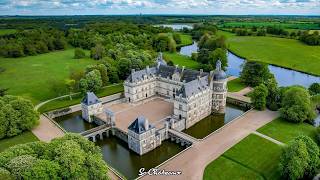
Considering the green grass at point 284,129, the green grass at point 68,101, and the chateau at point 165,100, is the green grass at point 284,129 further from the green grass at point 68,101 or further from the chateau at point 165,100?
the green grass at point 68,101

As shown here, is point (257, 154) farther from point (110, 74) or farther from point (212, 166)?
point (110, 74)

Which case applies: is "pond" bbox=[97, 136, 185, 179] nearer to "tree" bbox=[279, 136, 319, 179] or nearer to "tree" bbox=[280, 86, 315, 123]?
"tree" bbox=[279, 136, 319, 179]

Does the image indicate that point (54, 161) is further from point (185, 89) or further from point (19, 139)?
point (185, 89)

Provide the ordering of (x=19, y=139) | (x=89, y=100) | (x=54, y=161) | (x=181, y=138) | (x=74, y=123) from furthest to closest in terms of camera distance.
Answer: (x=74, y=123) < (x=89, y=100) < (x=19, y=139) < (x=181, y=138) < (x=54, y=161)

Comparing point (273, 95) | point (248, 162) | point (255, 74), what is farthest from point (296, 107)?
point (255, 74)

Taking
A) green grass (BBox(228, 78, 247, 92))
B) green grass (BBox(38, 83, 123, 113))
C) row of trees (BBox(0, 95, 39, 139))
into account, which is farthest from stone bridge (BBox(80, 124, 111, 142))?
green grass (BBox(228, 78, 247, 92))

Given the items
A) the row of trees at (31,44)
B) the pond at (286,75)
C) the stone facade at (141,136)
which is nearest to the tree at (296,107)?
the stone facade at (141,136)
